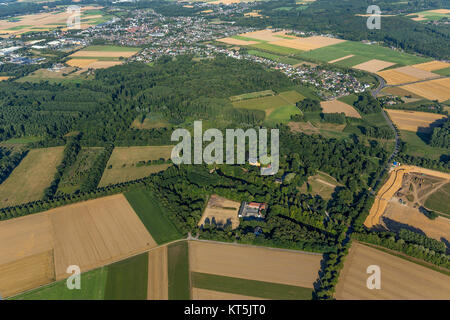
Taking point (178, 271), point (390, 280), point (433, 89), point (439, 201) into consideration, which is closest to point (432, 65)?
point (433, 89)

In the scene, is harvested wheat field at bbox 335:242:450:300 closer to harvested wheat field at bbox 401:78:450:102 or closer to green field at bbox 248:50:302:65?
harvested wheat field at bbox 401:78:450:102

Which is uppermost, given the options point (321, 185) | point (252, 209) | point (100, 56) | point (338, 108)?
point (100, 56)

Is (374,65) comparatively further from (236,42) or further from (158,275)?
(158,275)

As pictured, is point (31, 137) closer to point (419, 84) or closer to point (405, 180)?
point (405, 180)

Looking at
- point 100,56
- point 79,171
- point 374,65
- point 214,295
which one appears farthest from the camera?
point 100,56

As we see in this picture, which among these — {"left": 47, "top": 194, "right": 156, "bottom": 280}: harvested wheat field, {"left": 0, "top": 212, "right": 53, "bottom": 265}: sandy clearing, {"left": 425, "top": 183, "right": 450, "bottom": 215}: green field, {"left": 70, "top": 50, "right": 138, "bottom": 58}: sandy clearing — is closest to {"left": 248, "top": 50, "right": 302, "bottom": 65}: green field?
{"left": 70, "top": 50, "right": 138, "bottom": 58}: sandy clearing

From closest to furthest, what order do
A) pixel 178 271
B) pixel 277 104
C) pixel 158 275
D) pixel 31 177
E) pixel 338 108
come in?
pixel 158 275
pixel 178 271
pixel 31 177
pixel 338 108
pixel 277 104

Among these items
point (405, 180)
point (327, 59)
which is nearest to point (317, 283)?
point (405, 180)
